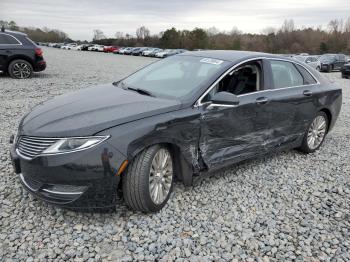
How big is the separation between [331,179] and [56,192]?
3.44m

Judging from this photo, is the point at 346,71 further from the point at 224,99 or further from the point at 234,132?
the point at 224,99

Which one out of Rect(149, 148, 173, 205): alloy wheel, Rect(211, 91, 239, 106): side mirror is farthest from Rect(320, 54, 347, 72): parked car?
Rect(149, 148, 173, 205): alloy wheel

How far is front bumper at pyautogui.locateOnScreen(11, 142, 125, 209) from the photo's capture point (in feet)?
8.89

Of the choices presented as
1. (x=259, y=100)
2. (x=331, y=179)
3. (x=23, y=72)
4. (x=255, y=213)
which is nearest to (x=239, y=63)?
(x=259, y=100)

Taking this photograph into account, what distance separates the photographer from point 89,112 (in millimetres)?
3102

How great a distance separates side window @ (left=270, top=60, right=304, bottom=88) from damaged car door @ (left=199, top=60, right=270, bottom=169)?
28 centimetres

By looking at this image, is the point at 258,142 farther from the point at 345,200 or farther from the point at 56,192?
the point at 56,192

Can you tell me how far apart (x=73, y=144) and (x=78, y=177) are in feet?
0.90

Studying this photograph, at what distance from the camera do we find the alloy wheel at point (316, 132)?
5102 millimetres

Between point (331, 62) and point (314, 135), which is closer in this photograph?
point (314, 135)

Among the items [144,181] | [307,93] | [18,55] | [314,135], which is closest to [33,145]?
[144,181]

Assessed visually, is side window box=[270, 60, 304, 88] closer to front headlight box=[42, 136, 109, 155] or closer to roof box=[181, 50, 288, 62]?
roof box=[181, 50, 288, 62]

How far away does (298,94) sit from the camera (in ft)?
15.0

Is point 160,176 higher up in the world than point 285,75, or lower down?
lower down
